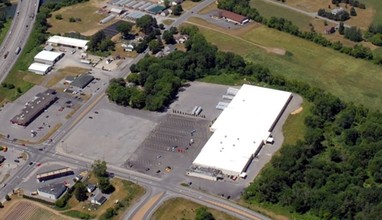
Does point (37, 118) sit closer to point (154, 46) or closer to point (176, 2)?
point (154, 46)

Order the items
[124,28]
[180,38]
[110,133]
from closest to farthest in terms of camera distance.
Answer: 1. [110,133]
2. [124,28]
3. [180,38]

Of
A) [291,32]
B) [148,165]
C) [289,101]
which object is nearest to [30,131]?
[148,165]

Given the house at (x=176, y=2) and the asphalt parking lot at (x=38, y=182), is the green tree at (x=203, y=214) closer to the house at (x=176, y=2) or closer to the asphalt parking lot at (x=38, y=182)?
the asphalt parking lot at (x=38, y=182)

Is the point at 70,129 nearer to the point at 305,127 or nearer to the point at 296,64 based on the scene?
the point at 305,127

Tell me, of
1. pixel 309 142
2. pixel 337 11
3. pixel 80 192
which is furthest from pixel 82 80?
pixel 337 11

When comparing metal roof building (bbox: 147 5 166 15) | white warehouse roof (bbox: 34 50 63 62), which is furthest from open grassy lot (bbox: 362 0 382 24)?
white warehouse roof (bbox: 34 50 63 62)

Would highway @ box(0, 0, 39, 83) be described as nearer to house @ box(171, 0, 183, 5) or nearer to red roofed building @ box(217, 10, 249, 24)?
house @ box(171, 0, 183, 5)
